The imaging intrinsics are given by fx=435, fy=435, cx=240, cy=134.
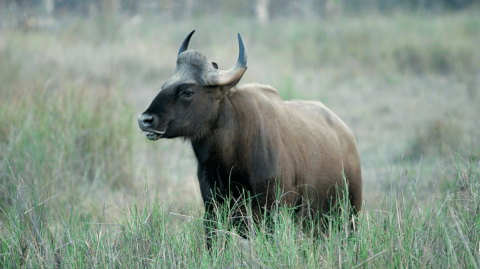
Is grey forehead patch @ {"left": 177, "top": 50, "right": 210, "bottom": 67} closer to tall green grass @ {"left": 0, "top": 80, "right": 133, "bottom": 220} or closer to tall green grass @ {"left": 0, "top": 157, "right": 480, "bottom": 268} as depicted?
tall green grass @ {"left": 0, "top": 157, "right": 480, "bottom": 268}

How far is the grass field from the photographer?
2.96 metres

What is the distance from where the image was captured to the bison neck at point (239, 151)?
339cm

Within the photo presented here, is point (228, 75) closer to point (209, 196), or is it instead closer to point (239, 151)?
point (239, 151)

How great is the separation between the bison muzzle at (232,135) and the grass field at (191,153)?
255 mm

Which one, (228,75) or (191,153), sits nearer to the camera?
(228,75)

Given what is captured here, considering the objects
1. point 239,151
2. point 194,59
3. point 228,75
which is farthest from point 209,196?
point 194,59

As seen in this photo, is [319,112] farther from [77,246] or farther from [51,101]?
[51,101]

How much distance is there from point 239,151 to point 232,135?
0.14 meters

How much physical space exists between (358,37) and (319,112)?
39.4 feet

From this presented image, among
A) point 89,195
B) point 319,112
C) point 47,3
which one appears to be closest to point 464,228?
point 319,112

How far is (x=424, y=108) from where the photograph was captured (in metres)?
9.87

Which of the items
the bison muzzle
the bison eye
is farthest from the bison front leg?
the bison eye

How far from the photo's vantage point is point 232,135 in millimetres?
3449

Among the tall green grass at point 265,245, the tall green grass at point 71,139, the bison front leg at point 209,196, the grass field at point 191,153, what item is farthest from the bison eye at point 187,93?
the tall green grass at point 71,139
